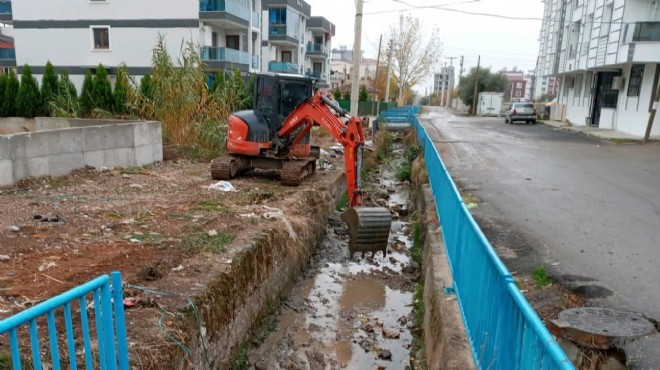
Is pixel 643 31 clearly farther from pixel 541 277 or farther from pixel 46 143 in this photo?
pixel 46 143

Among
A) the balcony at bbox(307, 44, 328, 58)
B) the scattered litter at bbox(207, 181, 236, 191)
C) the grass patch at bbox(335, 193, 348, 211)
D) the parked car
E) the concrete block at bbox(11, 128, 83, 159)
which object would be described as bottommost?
the grass patch at bbox(335, 193, 348, 211)

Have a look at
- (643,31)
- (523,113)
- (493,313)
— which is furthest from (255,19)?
(493,313)

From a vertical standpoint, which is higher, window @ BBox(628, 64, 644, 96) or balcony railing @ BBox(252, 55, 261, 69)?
balcony railing @ BBox(252, 55, 261, 69)

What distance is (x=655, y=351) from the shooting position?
3625 mm

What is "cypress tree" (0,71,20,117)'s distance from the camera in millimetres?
17844

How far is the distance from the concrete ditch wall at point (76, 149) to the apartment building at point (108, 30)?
55.7ft

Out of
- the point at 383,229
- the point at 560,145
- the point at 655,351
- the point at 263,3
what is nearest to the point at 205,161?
the point at 383,229

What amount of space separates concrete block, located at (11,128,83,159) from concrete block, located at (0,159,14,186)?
0.50ft

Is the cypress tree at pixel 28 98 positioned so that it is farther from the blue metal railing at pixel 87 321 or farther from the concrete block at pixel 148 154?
the blue metal railing at pixel 87 321

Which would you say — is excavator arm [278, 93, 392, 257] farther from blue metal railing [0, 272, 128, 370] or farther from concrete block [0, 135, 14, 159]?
blue metal railing [0, 272, 128, 370]

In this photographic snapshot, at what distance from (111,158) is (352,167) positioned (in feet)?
16.9

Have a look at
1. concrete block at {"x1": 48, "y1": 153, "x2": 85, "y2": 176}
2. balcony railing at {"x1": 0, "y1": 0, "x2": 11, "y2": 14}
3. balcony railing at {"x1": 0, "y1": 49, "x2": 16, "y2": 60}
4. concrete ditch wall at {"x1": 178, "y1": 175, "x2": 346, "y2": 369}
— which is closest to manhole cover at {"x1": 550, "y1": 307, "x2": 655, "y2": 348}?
concrete ditch wall at {"x1": 178, "y1": 175, "x2": 346, "y2": 369}

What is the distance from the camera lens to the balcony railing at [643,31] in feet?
65.8

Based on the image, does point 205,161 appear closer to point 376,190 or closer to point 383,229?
point 376,190
